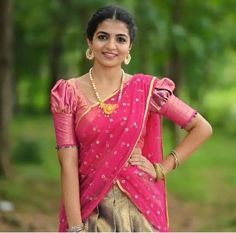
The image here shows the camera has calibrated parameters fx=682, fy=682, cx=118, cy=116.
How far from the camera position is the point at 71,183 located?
3.07m

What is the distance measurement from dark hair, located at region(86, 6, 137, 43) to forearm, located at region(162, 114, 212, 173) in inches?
20.1

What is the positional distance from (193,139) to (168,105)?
0.21 m

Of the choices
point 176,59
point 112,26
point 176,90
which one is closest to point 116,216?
point 112,26

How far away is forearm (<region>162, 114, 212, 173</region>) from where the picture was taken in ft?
10.5

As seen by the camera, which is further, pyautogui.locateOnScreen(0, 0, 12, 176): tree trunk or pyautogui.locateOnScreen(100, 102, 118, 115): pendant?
pyautogui.locateOnScreen(0, 0, 12, 176): tree trunk

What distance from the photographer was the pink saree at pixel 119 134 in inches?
120

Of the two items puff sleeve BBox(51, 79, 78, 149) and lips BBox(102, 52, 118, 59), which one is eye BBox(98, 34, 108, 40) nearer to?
lips BBox(102, 52, 118, 59)

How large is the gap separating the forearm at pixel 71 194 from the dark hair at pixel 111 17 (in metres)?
0.64

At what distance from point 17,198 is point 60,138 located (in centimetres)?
611

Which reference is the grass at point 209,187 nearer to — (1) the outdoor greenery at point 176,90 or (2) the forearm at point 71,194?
(1) the outdoor greenery at point 176,90

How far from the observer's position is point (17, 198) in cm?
899

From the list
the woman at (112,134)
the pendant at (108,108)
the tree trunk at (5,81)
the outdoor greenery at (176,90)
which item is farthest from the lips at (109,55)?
the tree trunk at (5,81)

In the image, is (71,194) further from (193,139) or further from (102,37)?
(102,37)

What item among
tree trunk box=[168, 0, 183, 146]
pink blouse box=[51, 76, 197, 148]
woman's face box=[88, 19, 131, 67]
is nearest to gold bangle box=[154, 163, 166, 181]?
pink blouse box=[51, 76, 197, 148]
